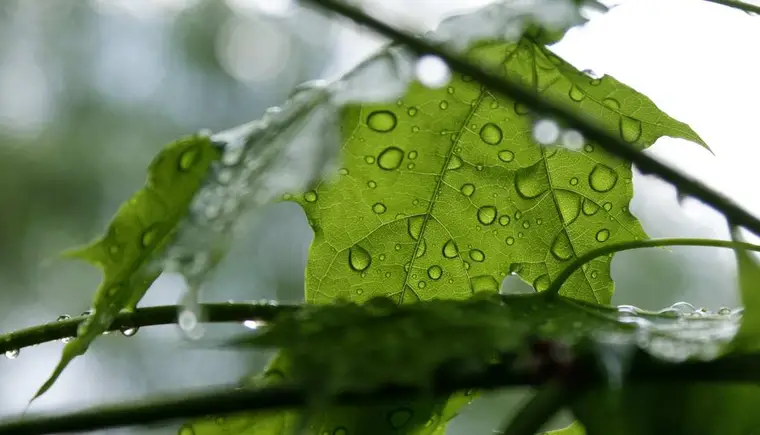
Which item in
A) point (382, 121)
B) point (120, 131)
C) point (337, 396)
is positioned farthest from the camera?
point (120, 131)

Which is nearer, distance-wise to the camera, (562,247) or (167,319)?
(167,319)

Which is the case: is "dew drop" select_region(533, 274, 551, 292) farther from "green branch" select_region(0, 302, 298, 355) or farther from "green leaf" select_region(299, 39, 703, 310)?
"green branch" select_region(0, 302, 298, 355)

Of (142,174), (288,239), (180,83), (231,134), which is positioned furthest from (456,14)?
(180,83)

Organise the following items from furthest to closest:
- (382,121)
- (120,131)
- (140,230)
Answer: (120,131), (382,121), (140,230)

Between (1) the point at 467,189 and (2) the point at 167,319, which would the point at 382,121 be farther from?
(2) the point at 167,319

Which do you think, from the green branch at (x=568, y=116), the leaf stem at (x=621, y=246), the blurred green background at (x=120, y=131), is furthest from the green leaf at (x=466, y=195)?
the blurred green background at (x=120, y=131)

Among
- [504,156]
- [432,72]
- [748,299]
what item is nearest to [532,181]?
[504,156]

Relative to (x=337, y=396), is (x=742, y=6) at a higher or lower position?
higher

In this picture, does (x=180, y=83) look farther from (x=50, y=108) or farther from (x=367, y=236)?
(x=367, y=236)
